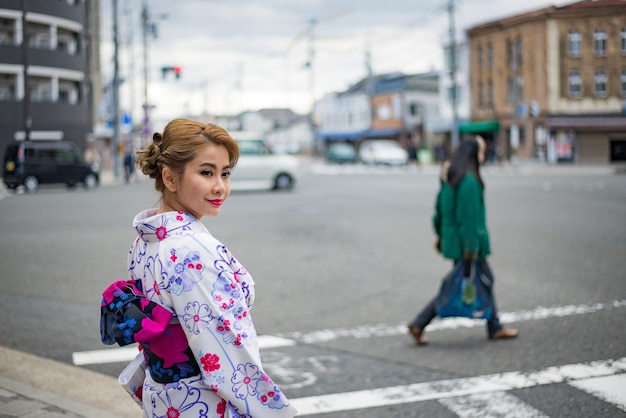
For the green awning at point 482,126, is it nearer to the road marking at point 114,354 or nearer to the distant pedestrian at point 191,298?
the road marking at point 114,354

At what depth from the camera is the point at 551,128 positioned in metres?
46.2

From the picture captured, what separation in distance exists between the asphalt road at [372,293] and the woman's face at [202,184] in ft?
1.46

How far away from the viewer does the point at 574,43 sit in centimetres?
3603

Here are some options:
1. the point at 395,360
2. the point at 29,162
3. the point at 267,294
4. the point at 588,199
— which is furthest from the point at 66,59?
the point at 395,360

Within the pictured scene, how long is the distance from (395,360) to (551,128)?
43003 mm

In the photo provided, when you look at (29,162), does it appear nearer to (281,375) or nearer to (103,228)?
(103,228)

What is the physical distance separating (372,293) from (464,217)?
264 cm

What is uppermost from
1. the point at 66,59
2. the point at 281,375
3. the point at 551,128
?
the point at 66,59

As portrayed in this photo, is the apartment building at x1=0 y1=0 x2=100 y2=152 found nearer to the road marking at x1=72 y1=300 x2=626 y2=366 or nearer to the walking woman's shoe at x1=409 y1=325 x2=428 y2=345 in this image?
the road marking at x1=72 y1=300 x2=626 y2=366

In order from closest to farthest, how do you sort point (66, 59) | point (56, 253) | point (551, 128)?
point (56, 253)
point (66, 59)
point (551, 128)

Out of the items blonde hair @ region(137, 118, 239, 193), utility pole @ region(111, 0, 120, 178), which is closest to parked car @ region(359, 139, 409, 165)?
utility pole @ region(111, 0, 120, 178)

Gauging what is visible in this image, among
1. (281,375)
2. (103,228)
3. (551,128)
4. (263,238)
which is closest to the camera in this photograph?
(281,375)

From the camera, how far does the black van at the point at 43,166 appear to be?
28.3 metres

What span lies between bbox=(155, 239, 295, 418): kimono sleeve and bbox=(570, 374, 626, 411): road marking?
3243 mm
